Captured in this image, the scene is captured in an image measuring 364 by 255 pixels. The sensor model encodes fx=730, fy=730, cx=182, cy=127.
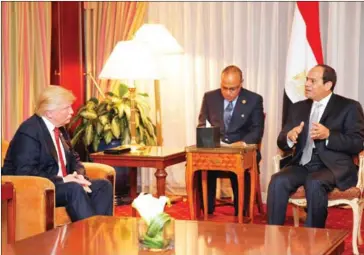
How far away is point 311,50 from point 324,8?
0.85 meters

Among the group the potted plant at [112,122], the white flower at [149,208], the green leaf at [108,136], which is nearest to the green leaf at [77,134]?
the potted plant at [112,122]

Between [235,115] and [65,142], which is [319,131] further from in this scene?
[65,142]

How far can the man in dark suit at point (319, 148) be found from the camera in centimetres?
498

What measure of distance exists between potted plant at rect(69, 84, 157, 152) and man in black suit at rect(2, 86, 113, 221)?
75.2 inches

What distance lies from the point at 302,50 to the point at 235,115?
33.7 inches

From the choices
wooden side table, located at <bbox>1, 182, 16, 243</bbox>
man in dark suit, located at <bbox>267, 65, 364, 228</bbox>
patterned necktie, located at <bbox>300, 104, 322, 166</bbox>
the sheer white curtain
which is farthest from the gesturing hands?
the sheer white curtain

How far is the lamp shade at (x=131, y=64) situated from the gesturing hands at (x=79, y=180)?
1449 mm

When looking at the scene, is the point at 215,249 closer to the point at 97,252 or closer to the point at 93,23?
the point at 97,252

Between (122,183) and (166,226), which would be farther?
(122,183)

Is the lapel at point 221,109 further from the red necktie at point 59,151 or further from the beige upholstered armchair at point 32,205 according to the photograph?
the beige upholstered armchair at point 32,205

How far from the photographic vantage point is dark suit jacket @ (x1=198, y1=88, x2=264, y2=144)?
6035 millimetres

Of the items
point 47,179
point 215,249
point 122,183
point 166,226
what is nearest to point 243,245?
point 215,249

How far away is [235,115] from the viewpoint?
19.9 feet

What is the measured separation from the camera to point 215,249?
3373 millimetres
